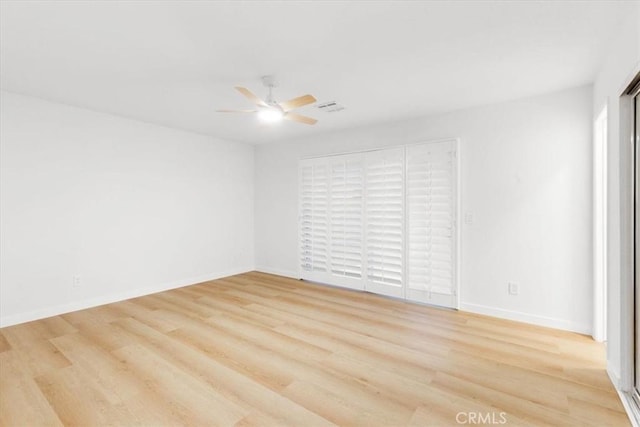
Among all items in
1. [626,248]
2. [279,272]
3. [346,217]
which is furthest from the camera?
[279,272]

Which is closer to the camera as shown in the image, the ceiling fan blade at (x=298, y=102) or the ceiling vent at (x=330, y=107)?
the ceiling fan blade at (x=298, y=102)

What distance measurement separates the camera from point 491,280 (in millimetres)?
3635

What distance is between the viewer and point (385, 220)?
443 centimetres

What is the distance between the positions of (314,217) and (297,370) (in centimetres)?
309

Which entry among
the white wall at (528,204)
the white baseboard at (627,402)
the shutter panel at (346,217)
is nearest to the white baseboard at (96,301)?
the shutter panel at (346,217)

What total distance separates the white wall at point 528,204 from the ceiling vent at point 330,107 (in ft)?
3.62

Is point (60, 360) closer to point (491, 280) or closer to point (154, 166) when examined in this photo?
point (154, 166)

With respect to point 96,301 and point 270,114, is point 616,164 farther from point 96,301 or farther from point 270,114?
point 96,301

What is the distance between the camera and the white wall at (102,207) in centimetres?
342

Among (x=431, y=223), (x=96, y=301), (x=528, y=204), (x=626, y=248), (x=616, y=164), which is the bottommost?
(x=96, y=301)

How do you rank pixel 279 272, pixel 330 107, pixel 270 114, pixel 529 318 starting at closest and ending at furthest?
pixel 270 114, pixel 529 318, pixel 330 107, pixel 279 272

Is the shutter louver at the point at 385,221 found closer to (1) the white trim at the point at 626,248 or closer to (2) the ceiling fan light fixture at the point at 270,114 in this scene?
(1) the white trim at the point at 626,248

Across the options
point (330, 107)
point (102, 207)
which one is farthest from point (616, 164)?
point (102, 207)

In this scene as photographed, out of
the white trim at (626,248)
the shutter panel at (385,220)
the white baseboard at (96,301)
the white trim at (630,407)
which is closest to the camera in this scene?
the white trim at (630,407)
